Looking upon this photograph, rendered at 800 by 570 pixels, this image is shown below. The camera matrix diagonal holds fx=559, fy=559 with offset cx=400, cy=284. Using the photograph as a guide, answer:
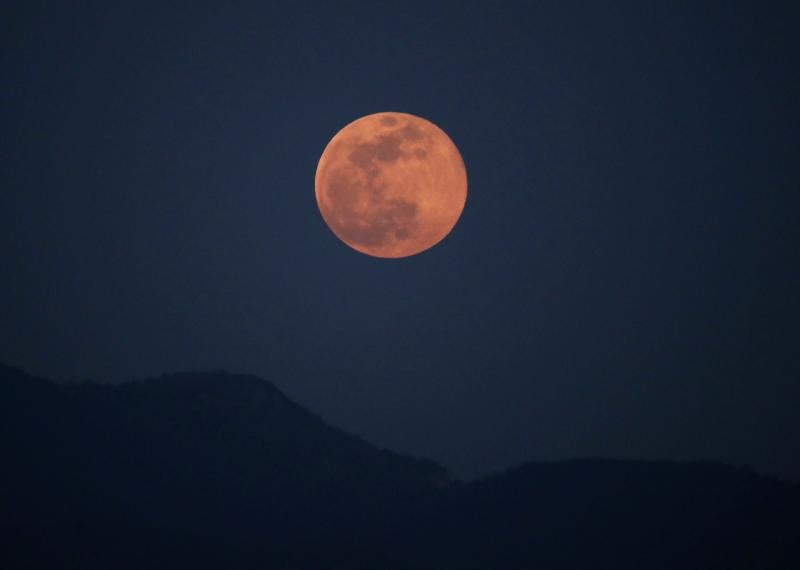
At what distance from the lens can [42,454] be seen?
2911cm

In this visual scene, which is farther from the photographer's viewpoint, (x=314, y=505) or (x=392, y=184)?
(x=314, y=505)

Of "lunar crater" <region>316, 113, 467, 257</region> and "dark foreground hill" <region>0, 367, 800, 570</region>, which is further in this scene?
"dark foreground hill" <region>0, 367, 800, 570</region>

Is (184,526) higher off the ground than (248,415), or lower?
lower

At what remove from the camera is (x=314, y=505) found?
31.4 metres

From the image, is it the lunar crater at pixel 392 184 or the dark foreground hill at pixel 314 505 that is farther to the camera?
the dark foreground hill at pixel 314 505

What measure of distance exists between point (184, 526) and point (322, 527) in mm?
6558

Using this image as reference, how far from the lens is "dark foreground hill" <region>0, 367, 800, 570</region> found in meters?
24.3

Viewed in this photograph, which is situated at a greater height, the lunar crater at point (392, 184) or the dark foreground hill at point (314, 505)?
the lunar crater at point (392, 184)

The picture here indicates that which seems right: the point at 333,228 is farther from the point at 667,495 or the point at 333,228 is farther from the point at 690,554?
the point at 667,495

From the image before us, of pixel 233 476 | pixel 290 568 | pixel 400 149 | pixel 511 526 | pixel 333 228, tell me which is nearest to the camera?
pixel 400 149

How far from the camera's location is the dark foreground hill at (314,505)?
79.7ft

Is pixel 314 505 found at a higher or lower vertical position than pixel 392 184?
lower

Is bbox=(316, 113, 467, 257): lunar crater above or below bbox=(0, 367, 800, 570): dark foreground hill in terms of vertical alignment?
above

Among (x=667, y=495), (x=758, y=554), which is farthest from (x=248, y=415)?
(x=758, y=554)
